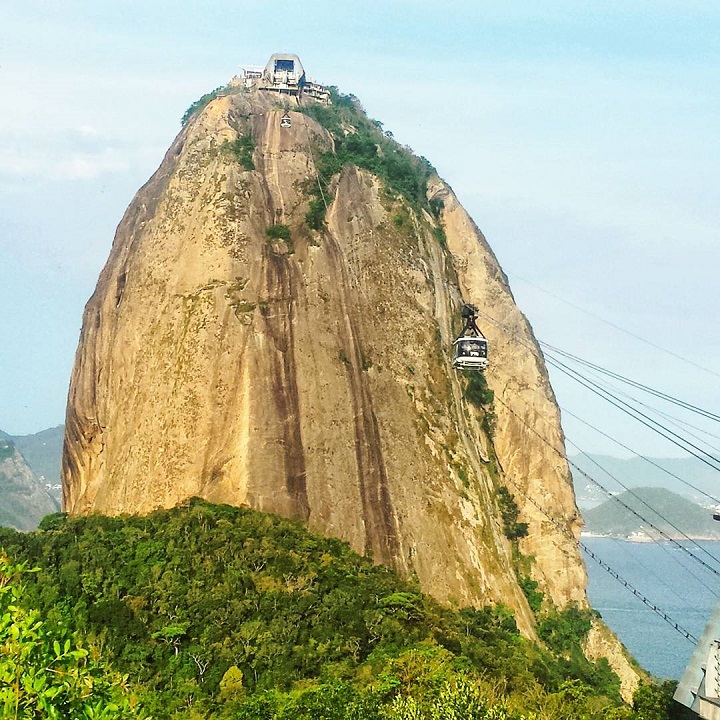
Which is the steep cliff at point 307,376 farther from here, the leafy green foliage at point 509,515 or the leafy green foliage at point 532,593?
the leafy green foliage at point 532,593

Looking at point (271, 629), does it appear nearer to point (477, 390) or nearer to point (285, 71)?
point (477, 390)

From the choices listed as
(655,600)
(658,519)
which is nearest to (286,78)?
(655,600)

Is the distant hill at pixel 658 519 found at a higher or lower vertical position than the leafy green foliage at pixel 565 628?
lower

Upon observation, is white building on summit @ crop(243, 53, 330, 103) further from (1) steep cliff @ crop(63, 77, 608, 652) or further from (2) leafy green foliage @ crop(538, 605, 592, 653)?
(2) leafy green foliage @ crop(538, 605, 592, 653)

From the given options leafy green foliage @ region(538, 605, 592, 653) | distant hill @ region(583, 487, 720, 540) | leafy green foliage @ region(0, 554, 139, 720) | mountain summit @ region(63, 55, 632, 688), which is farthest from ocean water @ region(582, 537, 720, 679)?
leafy green foliage @ region(0, 554, 139, 720)

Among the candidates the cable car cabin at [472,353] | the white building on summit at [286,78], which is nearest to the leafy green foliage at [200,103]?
the white building on summit at [286,78]

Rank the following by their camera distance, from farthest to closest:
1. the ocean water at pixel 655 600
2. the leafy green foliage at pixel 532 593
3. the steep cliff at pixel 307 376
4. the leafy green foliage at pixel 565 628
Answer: the ocean water at pixel 655 600
the leafy green foliage at pixel 532 593
the leafy green foliage at pixel 565 628
the steep cliff at pixel 307 376
